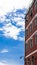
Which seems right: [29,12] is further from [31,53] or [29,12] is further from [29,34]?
[31,53]

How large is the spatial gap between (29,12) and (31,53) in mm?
8152

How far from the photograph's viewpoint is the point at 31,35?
134 ft

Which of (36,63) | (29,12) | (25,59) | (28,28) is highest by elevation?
(29,12)

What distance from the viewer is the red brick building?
38.4 m

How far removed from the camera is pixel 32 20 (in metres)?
40.6

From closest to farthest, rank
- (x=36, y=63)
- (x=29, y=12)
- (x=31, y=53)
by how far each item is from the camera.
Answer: (x=36, y=63), (x=31, y=53), (x=29, y=12)

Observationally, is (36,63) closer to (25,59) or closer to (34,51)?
(34,51)

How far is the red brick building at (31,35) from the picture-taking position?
38.4 meters

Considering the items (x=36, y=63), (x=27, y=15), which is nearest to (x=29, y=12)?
(x=27, y=15)

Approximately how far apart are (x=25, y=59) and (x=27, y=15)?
8637 millimetres

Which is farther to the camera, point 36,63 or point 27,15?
point 27,15

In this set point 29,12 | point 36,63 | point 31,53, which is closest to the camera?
point 36,63

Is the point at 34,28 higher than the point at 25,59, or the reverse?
the point at 34,28

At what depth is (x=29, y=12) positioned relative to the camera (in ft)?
141
